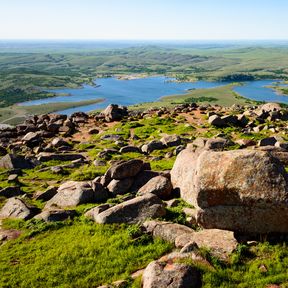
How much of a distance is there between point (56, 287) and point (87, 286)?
1.44 m

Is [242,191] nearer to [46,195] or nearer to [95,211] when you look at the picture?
[95,211]

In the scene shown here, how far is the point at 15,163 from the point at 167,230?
28.4 metres

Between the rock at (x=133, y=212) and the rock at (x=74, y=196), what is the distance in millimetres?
4908

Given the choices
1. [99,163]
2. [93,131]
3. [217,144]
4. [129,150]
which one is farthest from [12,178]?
[93,131]

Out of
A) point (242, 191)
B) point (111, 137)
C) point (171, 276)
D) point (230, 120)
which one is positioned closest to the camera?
point (171, 276)

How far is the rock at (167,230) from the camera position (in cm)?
1944

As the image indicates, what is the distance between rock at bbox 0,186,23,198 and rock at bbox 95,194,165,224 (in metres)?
12.8

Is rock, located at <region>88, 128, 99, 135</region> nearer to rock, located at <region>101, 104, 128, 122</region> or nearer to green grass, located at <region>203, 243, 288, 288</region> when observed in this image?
rock, located at <region>101, 104, 128, 122</region>

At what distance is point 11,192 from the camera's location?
3241 cm

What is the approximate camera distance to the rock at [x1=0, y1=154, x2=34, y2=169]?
42531mm

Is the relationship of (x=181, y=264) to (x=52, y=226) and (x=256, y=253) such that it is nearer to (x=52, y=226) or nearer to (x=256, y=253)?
(x=256, y=253)

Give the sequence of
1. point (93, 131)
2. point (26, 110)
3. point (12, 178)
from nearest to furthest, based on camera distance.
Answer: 1. point (12, 178)
2. point (93, 131)
3. point (26, 110)

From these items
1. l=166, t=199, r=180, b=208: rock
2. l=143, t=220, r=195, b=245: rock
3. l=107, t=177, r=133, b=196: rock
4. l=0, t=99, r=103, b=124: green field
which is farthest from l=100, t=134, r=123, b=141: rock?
l=0, t=99, r=103, b=124: green field

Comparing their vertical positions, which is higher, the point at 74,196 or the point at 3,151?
the point at 74,196
